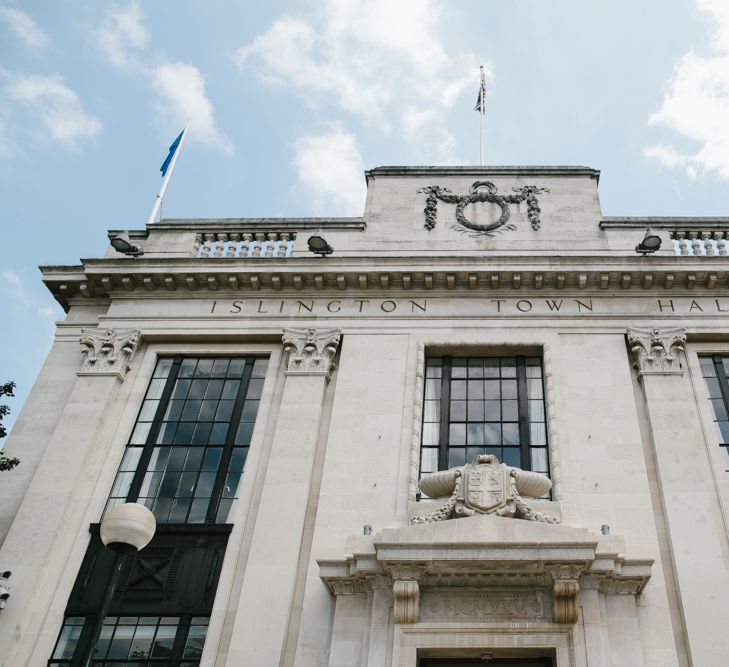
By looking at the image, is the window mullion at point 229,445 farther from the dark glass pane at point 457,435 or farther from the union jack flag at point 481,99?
the union jack flag at point 481,99

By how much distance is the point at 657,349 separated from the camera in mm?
17047

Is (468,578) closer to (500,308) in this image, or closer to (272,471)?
(272,471)

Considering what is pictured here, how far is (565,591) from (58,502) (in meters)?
9.92

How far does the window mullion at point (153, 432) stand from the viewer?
16.1 meters

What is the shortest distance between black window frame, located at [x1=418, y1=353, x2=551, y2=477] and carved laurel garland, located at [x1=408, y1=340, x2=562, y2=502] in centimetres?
20

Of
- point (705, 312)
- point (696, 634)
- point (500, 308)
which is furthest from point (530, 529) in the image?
point (705, 312)

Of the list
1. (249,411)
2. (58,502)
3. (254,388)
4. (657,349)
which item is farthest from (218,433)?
(657,349)

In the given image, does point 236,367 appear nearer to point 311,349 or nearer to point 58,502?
point 311,349

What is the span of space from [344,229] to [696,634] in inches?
495

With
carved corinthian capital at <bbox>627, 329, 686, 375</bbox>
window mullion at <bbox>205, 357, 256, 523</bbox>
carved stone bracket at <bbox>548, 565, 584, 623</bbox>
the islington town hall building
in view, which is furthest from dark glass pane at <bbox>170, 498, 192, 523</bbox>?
carved corinthian capital at <bbox>627, 329, 686, 375</bbox>

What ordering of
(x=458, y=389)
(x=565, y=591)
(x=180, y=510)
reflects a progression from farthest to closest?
1. (x=458, y=389)
2. (x=180, y=510)
3. (x=565, y=591)

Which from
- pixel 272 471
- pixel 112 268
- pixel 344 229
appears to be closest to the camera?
pixel 272 471

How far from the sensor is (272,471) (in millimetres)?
15719

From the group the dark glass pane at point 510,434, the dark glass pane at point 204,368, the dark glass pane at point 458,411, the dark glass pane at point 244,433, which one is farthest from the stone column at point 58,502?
the dark glass pane at point 510,434
